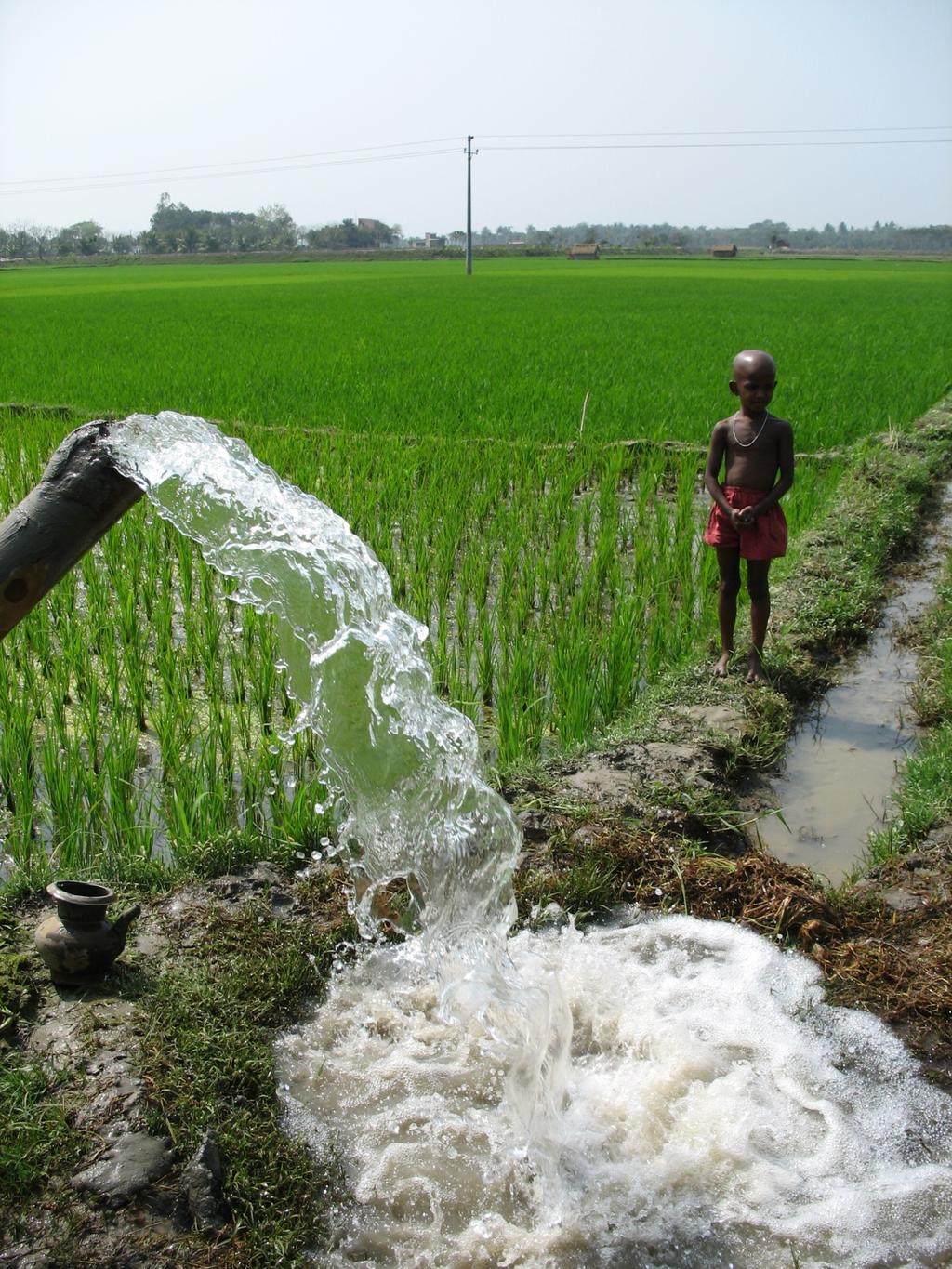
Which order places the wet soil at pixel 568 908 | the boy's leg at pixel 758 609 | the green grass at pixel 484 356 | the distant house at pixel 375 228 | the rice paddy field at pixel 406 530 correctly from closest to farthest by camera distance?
the wet soil at pixel 568 908, the rice paddy field at pixel 406 530, the boy's leg at pixel 758 609, the green grass at pixel 484 356, the distant house at pixel 375 228

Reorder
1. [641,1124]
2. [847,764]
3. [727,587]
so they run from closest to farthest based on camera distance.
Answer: [641,1124] < [847,764] < [727,587]

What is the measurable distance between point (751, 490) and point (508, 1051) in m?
2.34

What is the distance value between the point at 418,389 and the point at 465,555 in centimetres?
511

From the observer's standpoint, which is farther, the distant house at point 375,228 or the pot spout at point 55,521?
the distant house at point 375,228

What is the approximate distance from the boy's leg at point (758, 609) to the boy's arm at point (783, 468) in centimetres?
24

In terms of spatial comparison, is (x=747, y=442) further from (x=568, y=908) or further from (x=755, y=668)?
(x=568, y=908)

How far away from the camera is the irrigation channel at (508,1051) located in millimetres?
1960

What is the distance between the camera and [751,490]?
3967 mm

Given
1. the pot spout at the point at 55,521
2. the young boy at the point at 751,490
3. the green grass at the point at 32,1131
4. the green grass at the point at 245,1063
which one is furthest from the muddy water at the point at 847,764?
the pot spout at the point at 55,521

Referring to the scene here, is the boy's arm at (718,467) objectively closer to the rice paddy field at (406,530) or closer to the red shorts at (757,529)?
the red shorts at (757,529)

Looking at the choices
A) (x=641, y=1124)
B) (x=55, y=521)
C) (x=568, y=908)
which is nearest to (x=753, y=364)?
(x=568, y=908)

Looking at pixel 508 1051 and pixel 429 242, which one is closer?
pixel 508 1051

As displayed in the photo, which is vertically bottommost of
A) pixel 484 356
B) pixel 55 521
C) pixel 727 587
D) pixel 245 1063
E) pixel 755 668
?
pixel 245 1063

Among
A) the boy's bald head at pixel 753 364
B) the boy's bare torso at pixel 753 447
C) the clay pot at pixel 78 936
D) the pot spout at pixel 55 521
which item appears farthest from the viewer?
the boy's bare torso at pixel 753 447
